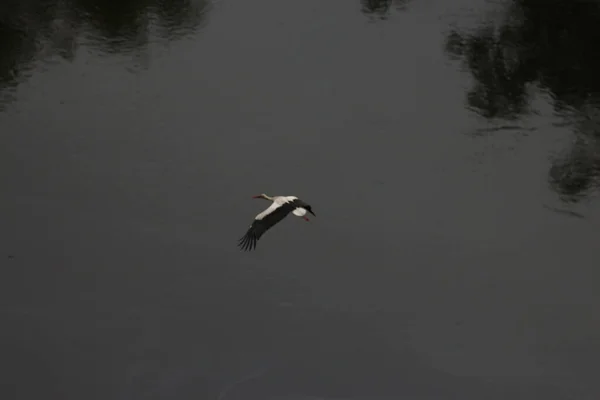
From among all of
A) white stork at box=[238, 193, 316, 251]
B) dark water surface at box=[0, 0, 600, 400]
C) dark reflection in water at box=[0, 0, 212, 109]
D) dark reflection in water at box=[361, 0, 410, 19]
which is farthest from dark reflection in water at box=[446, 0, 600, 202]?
dark reflection in water at box=[0, 0, 212, 109]

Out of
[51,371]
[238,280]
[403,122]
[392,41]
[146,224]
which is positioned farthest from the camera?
[392,41]

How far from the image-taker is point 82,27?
2036 centimetres

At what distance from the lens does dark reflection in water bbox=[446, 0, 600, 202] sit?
17.2m

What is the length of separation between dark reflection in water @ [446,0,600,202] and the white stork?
467cm

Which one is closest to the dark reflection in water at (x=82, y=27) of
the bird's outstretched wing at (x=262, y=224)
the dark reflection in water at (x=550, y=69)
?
the dark reflection in water at (x=550, y=69)

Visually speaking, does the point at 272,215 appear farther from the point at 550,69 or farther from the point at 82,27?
the point at 82,27

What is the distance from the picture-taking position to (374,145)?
17469 mm

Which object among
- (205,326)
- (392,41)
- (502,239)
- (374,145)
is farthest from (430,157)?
(205,326)

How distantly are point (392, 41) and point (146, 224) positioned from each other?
742 centimetres

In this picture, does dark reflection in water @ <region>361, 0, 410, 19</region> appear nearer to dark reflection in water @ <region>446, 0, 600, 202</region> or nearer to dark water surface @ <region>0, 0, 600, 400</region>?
dark water surface @ <region>0, 0, 600, 400</region>

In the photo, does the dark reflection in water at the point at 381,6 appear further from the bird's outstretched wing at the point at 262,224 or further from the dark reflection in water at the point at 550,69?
the bird's outstretched wing at the point at 262,224

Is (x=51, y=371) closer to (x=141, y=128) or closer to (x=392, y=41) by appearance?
(x=141, y=128)

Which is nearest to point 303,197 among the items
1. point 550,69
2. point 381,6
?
point 550,69

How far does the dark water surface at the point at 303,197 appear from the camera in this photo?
13.3 m
